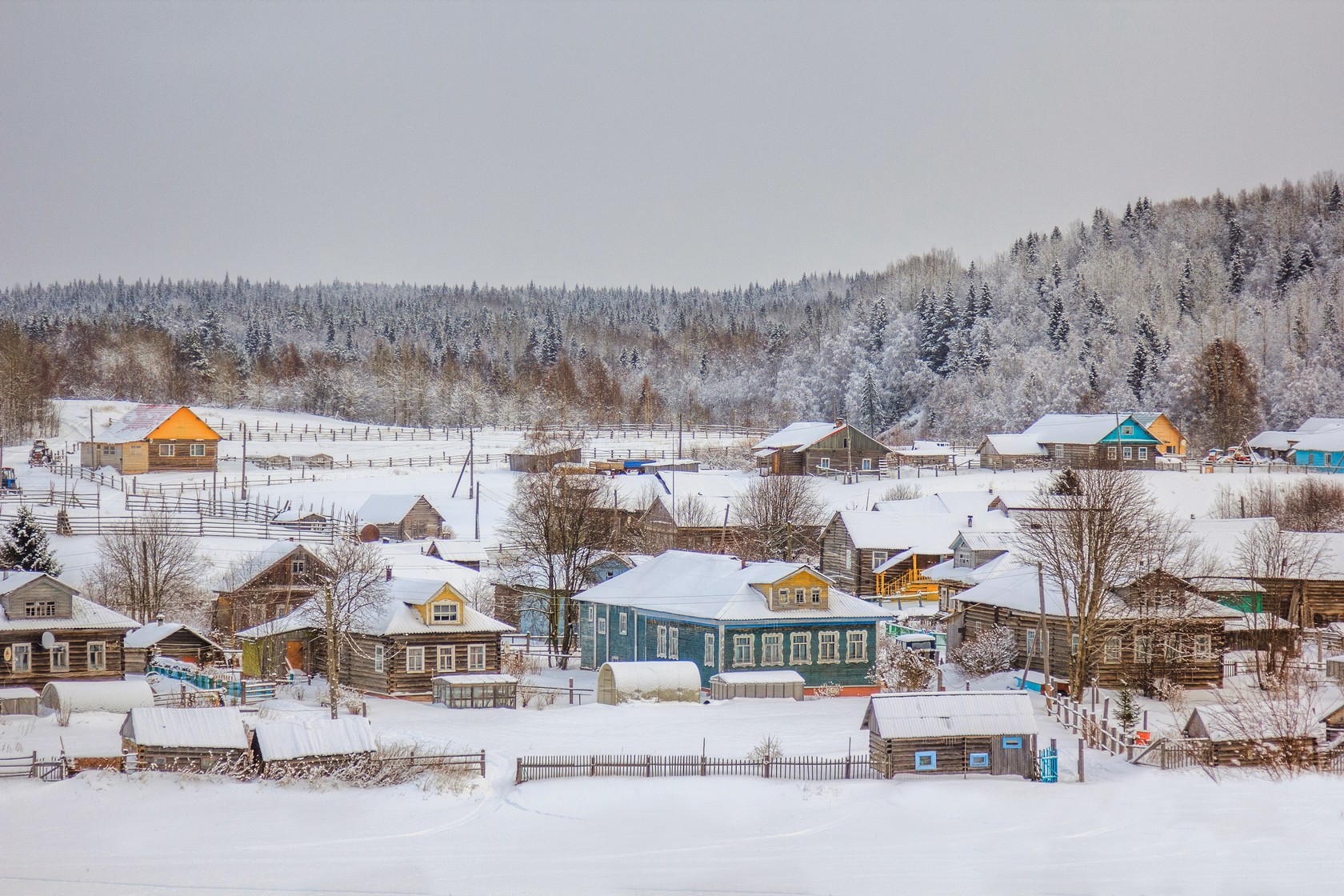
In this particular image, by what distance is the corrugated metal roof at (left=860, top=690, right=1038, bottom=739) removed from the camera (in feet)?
95.4

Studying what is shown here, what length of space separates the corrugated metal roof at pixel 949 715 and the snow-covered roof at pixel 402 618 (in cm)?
1871

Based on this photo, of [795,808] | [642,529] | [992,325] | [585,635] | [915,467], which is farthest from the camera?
[992,325]

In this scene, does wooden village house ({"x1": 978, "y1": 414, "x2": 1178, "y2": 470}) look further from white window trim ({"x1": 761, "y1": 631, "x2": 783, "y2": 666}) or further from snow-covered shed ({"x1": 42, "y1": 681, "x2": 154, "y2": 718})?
snow-covered shed ({"x1": 42, "y1": 681, "x2": 154, "y2": 718})

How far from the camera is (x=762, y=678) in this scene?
4175 centimetres

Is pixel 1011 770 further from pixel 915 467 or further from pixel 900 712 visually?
pixel 915 467

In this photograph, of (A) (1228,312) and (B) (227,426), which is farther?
(A) (1228,312)

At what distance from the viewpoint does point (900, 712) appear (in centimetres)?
2927

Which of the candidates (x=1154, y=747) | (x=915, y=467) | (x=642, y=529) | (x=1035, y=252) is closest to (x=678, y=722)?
(x=1154, y=747)

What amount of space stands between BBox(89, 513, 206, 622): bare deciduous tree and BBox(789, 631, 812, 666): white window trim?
2936 centimetres

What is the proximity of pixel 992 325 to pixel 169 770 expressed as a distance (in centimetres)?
14099

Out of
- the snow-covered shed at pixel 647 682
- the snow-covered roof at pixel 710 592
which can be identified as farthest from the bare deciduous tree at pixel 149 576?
the snow-covered shed at pixel 647 682

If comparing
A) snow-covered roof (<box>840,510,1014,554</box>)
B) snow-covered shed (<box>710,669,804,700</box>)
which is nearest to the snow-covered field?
snow-covered shed (<box>710,669,804,700</box>)

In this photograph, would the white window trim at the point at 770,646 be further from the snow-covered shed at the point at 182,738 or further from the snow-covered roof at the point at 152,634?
the snow-covered roof at the point at 152,634

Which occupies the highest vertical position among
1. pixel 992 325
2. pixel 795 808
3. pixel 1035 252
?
pixel 1035 252
